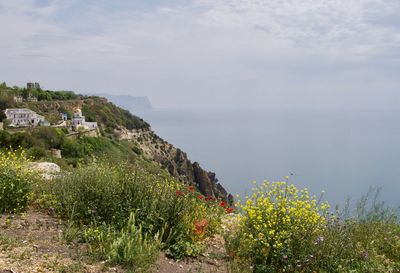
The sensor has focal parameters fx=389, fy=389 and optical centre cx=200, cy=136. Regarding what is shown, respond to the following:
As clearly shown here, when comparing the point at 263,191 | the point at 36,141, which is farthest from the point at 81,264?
the point at 36,141

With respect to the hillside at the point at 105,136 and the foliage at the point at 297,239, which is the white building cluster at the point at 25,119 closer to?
the hillside at the point at 105,136

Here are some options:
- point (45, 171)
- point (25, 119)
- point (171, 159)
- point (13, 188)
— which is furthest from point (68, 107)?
point (13, 188)

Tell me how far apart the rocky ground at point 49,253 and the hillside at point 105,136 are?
40.7 m

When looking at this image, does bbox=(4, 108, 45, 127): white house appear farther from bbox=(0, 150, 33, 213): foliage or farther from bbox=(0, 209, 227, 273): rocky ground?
bbox=(0, 209, 227, 273): rocky ground

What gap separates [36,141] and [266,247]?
42760 mm

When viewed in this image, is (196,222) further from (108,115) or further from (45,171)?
(108,115)

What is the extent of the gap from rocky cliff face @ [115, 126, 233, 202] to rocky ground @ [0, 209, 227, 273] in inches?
2227

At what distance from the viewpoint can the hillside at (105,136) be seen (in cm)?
4831

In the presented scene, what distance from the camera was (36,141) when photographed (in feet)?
142

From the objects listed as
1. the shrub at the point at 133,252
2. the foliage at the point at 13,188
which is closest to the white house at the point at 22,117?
the foliage at the point at 13,188

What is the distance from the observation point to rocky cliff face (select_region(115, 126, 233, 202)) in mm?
66562

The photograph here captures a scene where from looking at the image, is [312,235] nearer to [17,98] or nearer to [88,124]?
[88,124]

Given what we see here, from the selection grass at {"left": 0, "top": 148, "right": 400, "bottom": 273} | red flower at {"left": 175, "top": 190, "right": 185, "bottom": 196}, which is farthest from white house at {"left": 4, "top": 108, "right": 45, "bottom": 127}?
red flower at {"left": 175, "top": 190, "right": 185, "bottom": 196}

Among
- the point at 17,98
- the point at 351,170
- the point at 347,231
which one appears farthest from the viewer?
the point at 351,170
